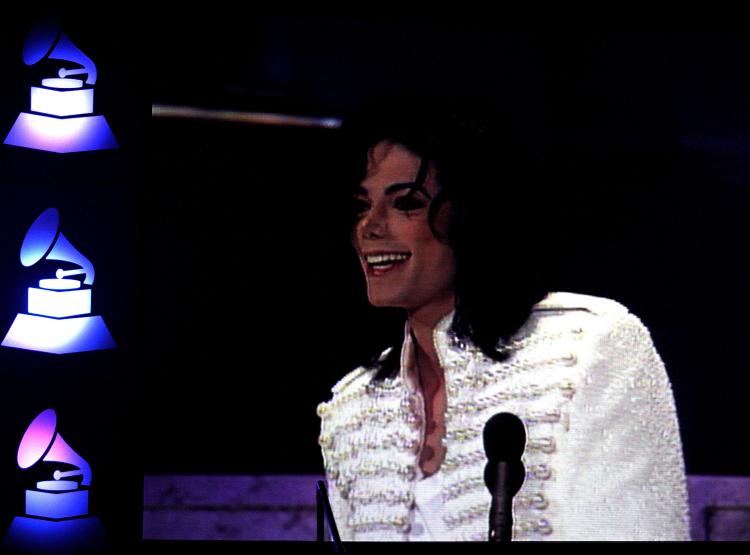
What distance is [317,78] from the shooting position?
2686 millimetres

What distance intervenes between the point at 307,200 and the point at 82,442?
31.9 inches

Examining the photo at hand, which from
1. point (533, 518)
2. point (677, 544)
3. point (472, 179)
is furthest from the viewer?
point (472, 179)

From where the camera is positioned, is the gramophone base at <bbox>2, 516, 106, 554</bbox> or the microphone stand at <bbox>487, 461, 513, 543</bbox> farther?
the gramophone base at <bbox>2, 516, 106, 554</bbox>

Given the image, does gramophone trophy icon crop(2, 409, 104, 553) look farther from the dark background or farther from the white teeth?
the white teeth

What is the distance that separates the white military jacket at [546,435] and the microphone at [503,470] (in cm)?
77

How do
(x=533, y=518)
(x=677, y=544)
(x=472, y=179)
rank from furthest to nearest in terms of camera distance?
(x=472, y=179) → (x=533, y=518) → (x=677, y=544)

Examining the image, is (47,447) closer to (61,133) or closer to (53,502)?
(53,502)

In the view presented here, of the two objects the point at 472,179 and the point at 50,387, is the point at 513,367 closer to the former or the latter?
the point at 472,179

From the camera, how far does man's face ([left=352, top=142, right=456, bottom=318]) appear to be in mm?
2617

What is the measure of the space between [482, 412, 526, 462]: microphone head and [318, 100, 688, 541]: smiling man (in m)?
0.79

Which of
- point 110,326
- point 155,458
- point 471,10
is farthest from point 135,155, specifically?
point 471,10

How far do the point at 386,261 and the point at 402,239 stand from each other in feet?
0.21

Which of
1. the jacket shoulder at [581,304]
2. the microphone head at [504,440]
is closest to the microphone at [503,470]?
the microphone head at [504,440]

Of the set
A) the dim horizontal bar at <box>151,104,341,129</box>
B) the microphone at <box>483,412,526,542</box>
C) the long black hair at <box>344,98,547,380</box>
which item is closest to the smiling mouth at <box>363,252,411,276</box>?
the long black hair at <box>344,98,547,380</box>
